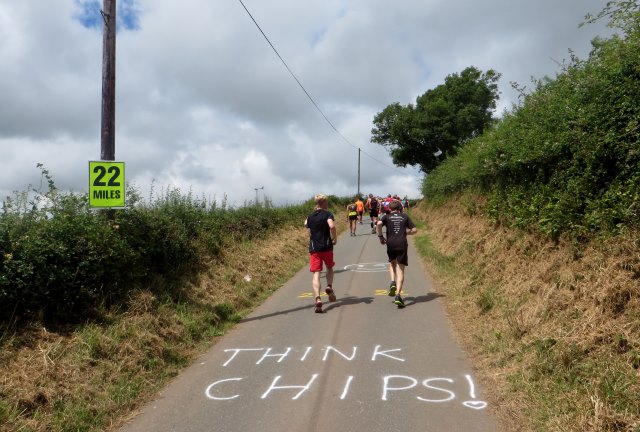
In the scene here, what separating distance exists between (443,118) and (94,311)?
119 ft

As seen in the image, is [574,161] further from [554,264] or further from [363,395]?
[363,395]

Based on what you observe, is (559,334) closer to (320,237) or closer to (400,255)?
(400,255)

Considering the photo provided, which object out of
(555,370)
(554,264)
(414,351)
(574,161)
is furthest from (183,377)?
(574,161)

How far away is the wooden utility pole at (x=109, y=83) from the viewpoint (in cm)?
670

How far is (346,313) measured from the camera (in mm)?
7488

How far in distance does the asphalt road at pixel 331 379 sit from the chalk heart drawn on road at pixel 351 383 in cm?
1

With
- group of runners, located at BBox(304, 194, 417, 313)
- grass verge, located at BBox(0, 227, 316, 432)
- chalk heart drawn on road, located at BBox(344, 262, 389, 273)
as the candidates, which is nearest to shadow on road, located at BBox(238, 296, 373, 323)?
group of runners, located at BBox(304, 194, 417, 313)

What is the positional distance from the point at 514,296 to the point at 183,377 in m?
4.48

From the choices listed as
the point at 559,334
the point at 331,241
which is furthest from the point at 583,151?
the point at 331,241

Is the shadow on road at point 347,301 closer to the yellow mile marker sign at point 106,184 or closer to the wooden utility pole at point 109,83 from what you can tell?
the yellow mile marker sign at point 106,184

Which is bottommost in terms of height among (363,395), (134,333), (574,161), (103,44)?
(363,395)

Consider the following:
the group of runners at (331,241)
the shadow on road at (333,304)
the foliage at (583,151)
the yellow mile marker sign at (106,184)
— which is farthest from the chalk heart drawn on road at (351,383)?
the yellow mile marker sign at (106,184)

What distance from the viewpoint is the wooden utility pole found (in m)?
6.70

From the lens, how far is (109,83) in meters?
6.80
